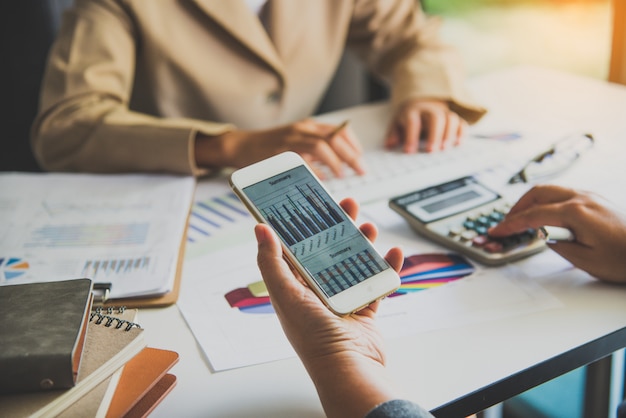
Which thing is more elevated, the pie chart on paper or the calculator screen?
the calculator screen

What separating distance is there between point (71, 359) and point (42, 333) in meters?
0.04

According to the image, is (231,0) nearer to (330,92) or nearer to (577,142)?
(577,142)

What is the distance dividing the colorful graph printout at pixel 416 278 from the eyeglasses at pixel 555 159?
23cm

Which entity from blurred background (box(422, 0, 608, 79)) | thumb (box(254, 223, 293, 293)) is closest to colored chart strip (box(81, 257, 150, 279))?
thumb (box(254, 223, 293, 293))

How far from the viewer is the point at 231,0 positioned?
3.92ft

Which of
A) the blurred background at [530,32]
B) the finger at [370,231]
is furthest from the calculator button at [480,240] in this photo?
the blurred background at [530,32]

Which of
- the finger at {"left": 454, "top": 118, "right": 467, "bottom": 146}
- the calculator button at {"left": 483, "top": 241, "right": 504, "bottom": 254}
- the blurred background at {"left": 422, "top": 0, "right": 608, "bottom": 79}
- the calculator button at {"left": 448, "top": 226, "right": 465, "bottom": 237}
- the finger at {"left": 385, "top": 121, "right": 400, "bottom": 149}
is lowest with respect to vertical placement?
the blurred background at {"left": 422, "top": 0, "right": 608, "bottom": 79}

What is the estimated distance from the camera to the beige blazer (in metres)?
1.08

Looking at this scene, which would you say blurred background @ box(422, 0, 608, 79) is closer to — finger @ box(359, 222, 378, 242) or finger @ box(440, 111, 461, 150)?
finger @ box(440, 111, 461, 150)

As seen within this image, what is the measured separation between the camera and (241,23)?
1214 millimetres

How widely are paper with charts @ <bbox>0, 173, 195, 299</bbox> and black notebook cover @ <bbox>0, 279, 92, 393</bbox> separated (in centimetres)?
14

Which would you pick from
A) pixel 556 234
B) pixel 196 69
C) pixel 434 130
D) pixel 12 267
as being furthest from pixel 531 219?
pixel 196 69

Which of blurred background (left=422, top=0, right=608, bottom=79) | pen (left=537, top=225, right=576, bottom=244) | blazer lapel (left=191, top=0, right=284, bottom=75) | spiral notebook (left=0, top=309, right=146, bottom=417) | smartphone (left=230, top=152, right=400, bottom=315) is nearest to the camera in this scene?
spiral notebook (left=0, top=309, right=146, bottom=417)

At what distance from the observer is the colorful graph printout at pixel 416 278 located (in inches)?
28.9
